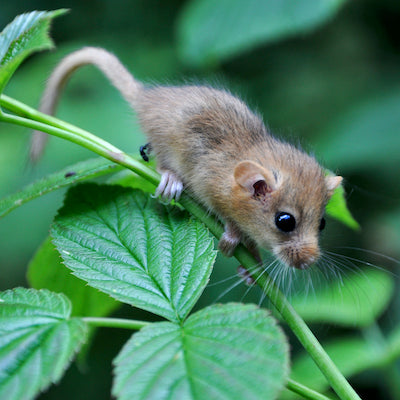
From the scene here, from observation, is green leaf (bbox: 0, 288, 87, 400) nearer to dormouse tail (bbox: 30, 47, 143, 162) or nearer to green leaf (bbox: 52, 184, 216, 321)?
green leaf (bbox: 52, 184, 216, 321)

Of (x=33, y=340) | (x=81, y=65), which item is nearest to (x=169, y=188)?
(x=33, y=340)

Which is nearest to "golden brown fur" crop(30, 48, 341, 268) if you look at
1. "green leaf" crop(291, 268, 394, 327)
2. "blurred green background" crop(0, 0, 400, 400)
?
"green leaf" crop(291, 268, 394, 327)

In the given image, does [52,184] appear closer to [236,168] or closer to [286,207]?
[236,168]

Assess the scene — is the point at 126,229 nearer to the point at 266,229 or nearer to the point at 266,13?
the point at 266,229

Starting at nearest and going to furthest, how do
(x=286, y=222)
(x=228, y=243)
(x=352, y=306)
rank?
(x=228, y=243) < (x=286, y=222) < (x=352, y=306)

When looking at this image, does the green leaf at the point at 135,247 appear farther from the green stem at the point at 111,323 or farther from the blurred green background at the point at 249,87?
the blurred green background at the point at 249,87

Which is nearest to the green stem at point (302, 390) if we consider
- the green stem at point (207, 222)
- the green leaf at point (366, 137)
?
the green stem at point (207, 222)
